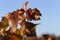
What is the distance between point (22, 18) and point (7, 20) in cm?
8

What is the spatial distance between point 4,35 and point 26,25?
0.14 m

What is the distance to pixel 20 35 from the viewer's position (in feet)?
2.33

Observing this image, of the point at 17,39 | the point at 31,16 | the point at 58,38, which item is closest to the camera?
the point at 58,38

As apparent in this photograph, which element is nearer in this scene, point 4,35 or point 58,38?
point 58,38

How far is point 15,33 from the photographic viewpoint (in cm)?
75

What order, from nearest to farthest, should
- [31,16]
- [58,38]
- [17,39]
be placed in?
[58,38], [17,39], [31,16]

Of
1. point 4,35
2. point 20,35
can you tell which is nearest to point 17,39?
point 20,35

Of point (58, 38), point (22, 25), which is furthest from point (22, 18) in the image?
point (58, 38)

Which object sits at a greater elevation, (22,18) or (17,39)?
(22,18)

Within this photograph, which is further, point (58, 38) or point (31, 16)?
point (31, 16)

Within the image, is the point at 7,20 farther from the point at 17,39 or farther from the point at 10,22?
the point at 17,39

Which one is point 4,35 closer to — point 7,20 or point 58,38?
point 7,20

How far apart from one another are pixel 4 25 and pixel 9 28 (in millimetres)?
58

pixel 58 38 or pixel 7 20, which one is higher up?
pixel 7 20
